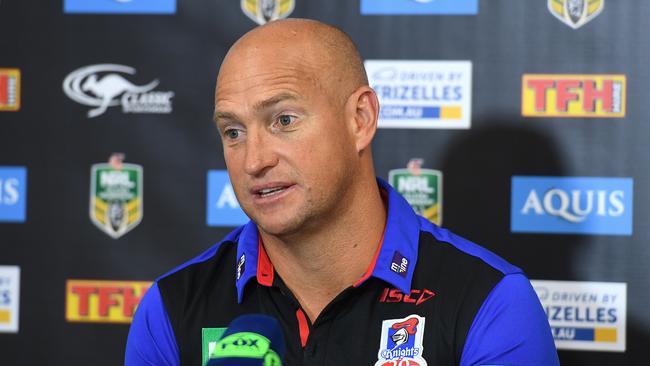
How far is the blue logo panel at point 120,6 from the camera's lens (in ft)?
6.69

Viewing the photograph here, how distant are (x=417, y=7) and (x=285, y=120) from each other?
82 centimetres

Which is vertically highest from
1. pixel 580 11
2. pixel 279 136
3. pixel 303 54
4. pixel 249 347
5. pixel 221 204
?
pixel 580 11

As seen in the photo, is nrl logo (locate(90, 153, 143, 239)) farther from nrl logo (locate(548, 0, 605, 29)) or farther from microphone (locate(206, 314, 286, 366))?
microphone (locate(206, 314, 286, 366))

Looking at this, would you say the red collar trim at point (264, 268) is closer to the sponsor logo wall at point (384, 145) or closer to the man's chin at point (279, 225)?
the man's chin at point (279, 225)

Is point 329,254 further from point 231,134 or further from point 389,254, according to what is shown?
point 231,134

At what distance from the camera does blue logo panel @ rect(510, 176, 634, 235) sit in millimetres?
1873

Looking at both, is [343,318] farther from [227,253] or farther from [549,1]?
[549,1]

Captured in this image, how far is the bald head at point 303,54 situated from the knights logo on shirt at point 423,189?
0.64 m

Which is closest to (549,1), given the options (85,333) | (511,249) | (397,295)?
(511,249)

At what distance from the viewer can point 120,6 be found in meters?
2.05

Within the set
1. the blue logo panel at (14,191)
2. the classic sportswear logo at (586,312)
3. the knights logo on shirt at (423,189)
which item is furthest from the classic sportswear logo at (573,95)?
the blue logo panel at (14,191)

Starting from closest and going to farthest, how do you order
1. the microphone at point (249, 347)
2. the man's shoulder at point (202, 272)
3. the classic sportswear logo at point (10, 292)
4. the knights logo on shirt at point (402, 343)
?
the microphone at point (249, 347), the knights logo on shirt at point (402, 343), the man's shoulder at point (202, 272), the classic sportswear logo at point (10, 292)

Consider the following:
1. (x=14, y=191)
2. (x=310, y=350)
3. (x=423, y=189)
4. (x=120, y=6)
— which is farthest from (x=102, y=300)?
(x=310, y=350)

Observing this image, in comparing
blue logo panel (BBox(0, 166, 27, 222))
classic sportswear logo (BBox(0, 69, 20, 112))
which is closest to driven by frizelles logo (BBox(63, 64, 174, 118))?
classic sportswear logo (BBox(0, 69, 20, 112))
